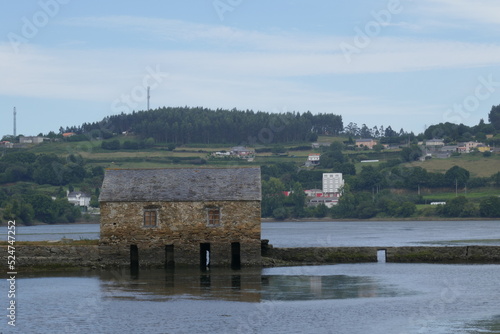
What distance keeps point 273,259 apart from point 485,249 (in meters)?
12.4

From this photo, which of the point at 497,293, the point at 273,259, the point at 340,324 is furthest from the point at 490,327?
the point at 273,259

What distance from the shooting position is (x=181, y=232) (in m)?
48.8

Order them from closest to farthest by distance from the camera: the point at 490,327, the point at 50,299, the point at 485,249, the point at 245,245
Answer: the point at 490,327 → the point at 50,299 → the point at 245,245 → the point at 485,249

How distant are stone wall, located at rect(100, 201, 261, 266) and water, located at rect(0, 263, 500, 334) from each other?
1173mm

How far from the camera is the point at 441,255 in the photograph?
5294 cm

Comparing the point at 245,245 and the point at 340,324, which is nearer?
the point at 340,324

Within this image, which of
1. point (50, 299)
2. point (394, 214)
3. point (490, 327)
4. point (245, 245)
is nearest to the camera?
point (490, 327)

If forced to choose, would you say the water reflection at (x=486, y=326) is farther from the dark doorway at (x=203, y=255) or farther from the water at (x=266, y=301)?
the dark doorway at (x=203, y=255)

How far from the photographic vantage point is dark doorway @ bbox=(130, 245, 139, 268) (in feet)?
162

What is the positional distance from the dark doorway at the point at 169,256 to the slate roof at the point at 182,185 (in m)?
2.67

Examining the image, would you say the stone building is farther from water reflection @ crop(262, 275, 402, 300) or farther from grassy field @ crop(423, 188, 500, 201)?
grassy field @ crop(423, 188, 500, 201)

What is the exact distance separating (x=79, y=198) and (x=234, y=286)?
140 m

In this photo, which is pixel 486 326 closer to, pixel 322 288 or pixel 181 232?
pixel 322 288

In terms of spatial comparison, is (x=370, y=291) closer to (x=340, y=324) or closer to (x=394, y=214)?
(x=340, y=324)
